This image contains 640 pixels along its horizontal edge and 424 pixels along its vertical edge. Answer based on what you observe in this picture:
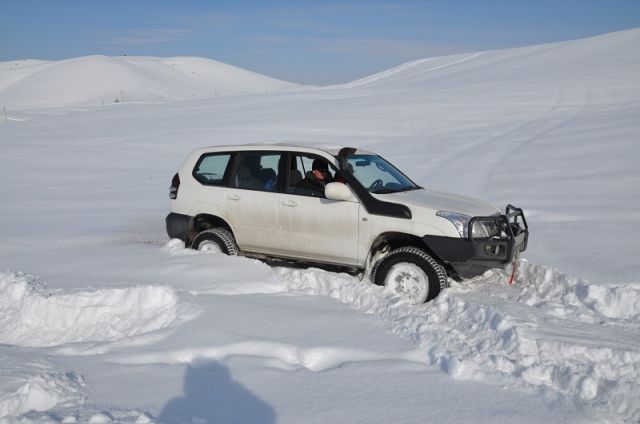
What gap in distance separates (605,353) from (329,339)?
2.11 m

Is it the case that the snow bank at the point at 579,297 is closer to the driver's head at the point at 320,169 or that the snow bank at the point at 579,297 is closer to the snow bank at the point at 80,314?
the driver's head at the point at 320,169

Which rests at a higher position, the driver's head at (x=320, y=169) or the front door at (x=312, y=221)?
the driver's head at (x=320, y=169)

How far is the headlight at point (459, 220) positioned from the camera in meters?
5.94

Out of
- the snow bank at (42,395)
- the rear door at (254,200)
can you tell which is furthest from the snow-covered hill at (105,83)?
the snow bank at (42,395)

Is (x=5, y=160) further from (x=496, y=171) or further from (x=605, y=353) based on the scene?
(x=605, y=353)

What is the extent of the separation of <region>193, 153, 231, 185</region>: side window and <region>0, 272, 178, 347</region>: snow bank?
207 centimetres

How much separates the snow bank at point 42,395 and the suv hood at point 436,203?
358 centimetres

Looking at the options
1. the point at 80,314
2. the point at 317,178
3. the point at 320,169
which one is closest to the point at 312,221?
the point at 317,178

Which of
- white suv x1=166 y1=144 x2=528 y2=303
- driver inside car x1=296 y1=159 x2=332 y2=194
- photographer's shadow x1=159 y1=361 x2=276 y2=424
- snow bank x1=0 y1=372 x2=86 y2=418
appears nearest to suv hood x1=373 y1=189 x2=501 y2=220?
white suv x1=166 y1=144 x2=528 y2=303

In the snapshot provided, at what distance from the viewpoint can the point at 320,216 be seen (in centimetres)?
657

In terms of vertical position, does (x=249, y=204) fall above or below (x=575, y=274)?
above

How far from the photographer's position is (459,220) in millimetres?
5988

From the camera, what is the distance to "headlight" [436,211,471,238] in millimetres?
5941

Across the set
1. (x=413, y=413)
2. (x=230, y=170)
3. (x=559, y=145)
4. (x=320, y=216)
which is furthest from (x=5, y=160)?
(x=413, y=413)
